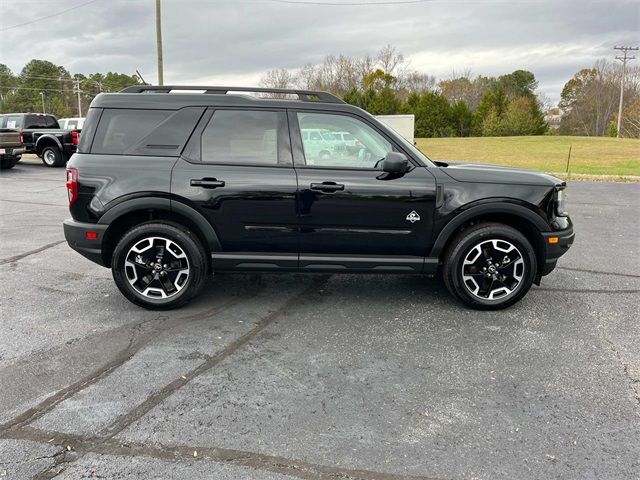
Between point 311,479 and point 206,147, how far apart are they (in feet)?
9.70

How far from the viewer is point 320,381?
324 cm

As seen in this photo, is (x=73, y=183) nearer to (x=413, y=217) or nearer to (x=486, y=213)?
(x=413, y=217)

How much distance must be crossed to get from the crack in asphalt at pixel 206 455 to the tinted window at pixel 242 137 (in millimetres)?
2471

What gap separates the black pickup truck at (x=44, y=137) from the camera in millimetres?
18047

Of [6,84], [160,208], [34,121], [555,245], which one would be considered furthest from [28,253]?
[6,84]

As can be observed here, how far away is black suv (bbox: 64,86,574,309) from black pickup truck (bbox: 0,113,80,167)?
1549 cm

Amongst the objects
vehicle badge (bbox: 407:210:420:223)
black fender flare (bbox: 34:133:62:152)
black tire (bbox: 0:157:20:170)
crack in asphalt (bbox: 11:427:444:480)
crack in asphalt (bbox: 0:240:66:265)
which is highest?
black fender flare (bbox: 34:133:62:152)

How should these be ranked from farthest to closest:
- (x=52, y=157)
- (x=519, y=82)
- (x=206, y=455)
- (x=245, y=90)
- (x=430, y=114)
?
(x=519, y=82) → (x=430, y=114) → (x=52, y=157) → (x=245, y=90) → (x=206, y=455)

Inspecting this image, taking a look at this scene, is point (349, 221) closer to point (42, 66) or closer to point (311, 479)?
point (311, 479)

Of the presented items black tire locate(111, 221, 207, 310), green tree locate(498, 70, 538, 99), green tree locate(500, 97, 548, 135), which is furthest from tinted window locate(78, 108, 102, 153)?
green tree locate(498, 70, 538, 99)

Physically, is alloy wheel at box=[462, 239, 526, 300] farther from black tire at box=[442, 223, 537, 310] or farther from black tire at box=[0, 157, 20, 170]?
black tire at box=[0, 157, 20, 170]

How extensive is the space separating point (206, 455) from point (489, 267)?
116 inches

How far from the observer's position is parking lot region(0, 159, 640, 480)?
8.14ft

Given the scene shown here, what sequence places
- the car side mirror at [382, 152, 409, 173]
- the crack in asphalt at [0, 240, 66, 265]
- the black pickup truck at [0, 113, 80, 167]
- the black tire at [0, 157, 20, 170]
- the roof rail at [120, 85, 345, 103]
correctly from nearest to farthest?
the car side mirror at [382, 152, 409, 173], the roof rail at [120, 85, 345, 103], the crack in asphalt at [0, 240, 66, 265], the black tire at [0, 157, 20, 170], the black pickup truck at [0, 113, 80, 167]
